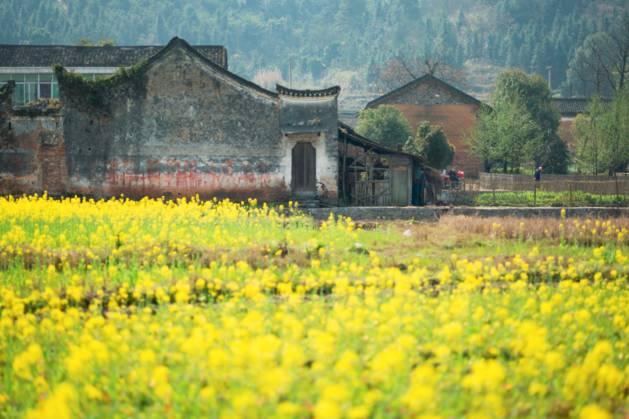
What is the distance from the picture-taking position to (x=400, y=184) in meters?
32.4

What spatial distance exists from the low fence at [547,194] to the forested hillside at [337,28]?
8974 cm

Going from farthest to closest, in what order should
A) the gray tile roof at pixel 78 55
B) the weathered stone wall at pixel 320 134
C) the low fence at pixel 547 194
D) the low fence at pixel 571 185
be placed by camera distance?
the gray tile roof at pixel 78 55 < the low fence at pixel 571 185 < the low fence at pixel 547 194 < the weathered stone wall at pixel 320 134

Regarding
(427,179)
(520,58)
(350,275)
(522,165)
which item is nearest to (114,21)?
(520,58)

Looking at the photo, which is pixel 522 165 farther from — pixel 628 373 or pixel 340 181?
pixel 628 373

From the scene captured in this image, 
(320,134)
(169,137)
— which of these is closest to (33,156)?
(169,137)

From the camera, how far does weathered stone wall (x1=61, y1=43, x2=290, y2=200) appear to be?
2952 cm

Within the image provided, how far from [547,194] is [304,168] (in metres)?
10.5

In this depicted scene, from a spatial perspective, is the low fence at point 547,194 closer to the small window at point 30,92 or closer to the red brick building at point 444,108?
the red brick building at point 444,108

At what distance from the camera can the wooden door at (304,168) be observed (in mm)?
30672

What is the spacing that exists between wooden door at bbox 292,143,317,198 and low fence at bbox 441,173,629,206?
21.9 ft

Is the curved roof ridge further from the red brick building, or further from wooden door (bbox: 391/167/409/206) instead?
the red brick building

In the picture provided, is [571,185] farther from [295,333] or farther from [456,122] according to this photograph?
[295,333]

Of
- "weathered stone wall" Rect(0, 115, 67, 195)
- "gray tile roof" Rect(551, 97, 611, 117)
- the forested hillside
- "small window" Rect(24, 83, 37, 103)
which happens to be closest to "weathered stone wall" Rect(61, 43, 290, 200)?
"weathered stone wall" Rect(0, 115, 67, 195)

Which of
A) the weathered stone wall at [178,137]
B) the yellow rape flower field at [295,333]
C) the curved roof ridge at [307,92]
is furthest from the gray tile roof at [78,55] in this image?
the yellow rape flower field at [295,333]
